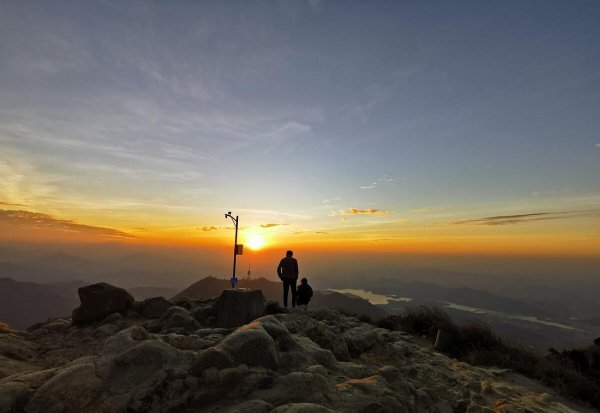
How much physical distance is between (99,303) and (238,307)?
17.8 feet

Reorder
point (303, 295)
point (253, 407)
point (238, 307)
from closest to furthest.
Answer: point (253, 407) < point (238, 307) < point (303, 295)

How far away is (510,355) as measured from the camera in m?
10.8

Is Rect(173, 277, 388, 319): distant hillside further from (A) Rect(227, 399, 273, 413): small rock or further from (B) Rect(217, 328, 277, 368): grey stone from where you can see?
(A) Rect(227, 399, 273, 413): small rock

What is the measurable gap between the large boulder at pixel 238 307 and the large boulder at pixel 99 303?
4119 mm

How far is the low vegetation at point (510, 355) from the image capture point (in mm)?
8938

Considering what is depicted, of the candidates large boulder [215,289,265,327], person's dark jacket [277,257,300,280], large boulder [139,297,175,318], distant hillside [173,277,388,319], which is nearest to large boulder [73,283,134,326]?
large boulder [139,297,175,318]

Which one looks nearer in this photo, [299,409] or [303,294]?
[299,409]

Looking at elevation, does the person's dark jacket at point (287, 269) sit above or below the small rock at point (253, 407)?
above

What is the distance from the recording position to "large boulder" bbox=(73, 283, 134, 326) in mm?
10812

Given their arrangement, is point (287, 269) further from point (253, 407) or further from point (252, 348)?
point (253, 407)

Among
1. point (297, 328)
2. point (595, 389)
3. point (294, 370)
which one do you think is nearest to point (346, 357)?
point (297, 328)

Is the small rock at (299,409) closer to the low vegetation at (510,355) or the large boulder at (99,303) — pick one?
the low vegetation at (510,355)

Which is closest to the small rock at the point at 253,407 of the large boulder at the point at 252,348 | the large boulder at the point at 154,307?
the large boulder at the point at 252,348

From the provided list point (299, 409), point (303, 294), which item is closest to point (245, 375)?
point (299, 409)
